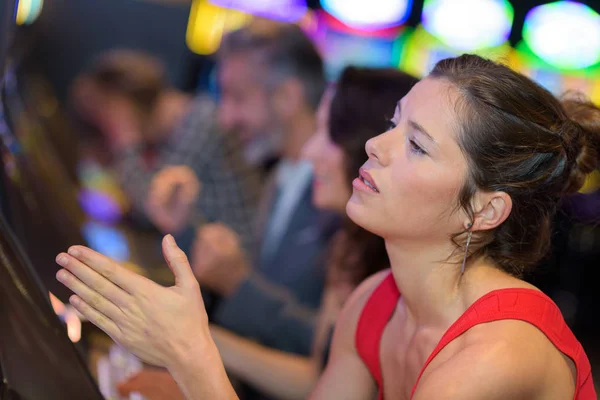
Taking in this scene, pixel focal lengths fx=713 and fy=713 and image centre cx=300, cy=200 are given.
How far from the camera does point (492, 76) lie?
3.67 ft

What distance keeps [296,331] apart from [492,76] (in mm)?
1015

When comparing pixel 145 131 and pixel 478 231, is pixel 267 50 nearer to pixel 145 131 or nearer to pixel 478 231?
pixel 145 131

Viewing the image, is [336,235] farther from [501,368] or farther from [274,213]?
[501,368]

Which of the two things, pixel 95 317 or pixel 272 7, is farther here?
pixel 272 7

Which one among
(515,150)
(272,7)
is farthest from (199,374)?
(272,7)

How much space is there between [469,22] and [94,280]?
214 inches

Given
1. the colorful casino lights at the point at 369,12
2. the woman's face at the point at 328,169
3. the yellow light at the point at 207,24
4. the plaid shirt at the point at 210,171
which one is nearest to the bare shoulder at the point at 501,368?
the woman's face at the point at 328,169

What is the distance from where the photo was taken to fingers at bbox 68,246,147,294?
96 centimetres

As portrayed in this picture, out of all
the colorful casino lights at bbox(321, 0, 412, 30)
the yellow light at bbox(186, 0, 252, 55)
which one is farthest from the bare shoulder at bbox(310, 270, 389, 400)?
the colorful casino lights at bbox(321, 0, 412, 30)

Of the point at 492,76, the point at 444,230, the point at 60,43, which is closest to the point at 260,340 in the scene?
the point at 444,230

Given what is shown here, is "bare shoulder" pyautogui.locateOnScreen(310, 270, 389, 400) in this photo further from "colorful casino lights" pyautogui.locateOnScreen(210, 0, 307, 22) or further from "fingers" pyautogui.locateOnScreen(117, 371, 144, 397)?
"colorful casino lights" pyautogui.locateOnScreen(210, 0, 307, 22)

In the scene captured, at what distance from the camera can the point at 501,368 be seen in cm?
97

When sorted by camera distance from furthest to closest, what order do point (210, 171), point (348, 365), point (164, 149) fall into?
point (164, 149) → point (210, 171) → point (348, 365)

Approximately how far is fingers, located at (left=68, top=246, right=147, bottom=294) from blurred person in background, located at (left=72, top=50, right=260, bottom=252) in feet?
4.04
